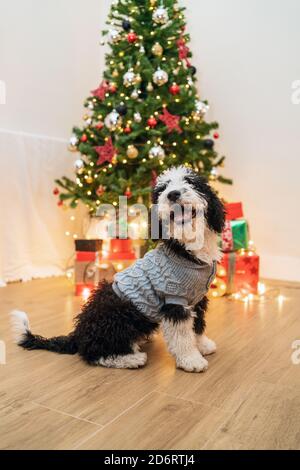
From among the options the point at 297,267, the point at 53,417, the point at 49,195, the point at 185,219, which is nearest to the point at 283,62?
the point at 297,267

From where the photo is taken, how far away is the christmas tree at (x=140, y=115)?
2.89 metres

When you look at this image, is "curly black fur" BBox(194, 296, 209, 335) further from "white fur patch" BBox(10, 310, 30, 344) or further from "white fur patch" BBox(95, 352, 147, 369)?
"white fur patch" BBox(10, 310, 30, 344)

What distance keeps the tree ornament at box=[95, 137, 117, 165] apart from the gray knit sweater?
1504mm

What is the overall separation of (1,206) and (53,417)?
223cm

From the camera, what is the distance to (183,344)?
58.7 inches

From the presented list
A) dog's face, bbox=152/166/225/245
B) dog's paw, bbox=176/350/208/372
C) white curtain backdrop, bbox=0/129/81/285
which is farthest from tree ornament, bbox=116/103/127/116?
dog's paw, bbox=176/350/208/372

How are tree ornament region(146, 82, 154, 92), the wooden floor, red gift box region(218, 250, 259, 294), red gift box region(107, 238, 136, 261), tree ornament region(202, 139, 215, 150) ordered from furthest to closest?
tree ornament region(202, 139, 215, 150) → tree ornament region(146, 82, 154, 92) → red gift box region(107, 238, 136, 261) → red gift box region(218, 250, 259, 294) → the wooden floor

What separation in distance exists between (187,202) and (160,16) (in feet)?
6.82

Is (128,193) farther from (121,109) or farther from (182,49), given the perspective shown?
(182,49)

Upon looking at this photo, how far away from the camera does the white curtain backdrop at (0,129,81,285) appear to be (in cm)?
313

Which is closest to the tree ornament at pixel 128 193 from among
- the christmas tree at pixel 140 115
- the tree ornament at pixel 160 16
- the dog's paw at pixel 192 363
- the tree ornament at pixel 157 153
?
the christmas tree at pixel 140 115

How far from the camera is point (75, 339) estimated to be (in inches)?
64.6

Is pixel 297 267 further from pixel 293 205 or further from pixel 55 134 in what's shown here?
pixel 55 134

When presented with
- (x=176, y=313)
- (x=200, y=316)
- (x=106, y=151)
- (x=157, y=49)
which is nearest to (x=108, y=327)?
(x=176, y=313)
